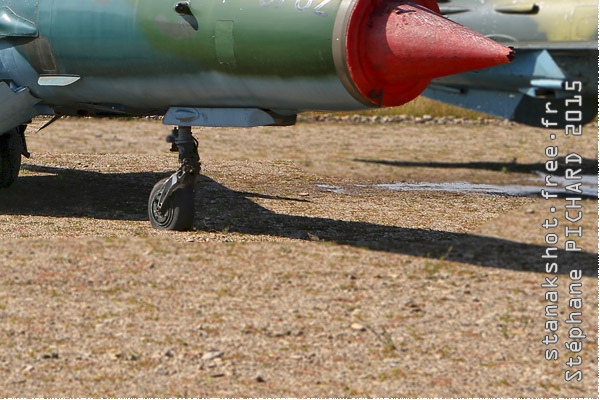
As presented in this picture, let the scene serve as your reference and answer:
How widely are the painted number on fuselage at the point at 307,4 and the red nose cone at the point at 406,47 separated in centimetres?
37

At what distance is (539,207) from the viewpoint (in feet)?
48.7

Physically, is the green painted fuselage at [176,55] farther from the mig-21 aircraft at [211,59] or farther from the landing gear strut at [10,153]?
the landing gear strut at [10,153]

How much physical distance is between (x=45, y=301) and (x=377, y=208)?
610cm

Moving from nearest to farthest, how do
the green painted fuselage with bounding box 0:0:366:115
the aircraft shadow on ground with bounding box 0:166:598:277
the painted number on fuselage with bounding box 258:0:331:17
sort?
1. the painted number on fuselage with bounding box 258:0:331:17
2. the green painted fuselage with bounding box 0:0:366:115
3. the aircraft shadow on ground with bounding box 0:166:598:277

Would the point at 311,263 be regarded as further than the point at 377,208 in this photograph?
No

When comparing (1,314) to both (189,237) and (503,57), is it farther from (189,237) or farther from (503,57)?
(503,57)

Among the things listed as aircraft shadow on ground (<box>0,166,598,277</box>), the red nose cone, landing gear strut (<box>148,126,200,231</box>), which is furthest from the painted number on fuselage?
aircraft shadow on ground (<box>0,166,598,277</box>)

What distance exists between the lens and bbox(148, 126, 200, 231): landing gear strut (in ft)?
39.9

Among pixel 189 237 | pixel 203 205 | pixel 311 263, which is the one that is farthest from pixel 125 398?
pixel 203 205

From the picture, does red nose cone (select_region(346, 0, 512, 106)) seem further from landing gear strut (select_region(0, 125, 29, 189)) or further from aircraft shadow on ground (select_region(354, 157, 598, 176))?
aircraft shadow on ground (select_region(354, 157, 598, 176))

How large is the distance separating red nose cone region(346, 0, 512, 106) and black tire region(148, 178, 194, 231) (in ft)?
9.49

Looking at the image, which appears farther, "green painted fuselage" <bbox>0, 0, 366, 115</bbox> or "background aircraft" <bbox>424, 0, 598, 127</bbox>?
"background aircraft" <bbox>424, 0, 598, 127</bbox>

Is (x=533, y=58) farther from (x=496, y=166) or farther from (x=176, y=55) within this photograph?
(x=176, y=55)

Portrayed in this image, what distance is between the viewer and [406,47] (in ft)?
33.5
